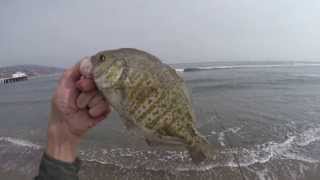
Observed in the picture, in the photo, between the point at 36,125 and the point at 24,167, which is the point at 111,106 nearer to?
the point at 24,167

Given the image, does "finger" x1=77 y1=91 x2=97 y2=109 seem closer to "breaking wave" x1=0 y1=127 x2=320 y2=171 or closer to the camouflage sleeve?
the camouflage sleeve

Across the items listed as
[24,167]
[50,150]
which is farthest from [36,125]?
[50,150]

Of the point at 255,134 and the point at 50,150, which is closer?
the point at 50,150

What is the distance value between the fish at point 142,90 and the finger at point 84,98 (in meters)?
0.13

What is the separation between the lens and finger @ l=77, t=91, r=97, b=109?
2.26m

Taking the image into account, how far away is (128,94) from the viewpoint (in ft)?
6.75

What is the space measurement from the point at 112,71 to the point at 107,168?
7717 mm

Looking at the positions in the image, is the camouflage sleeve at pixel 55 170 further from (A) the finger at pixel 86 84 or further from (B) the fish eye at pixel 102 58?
(B) the fish eye at pixel 102 58

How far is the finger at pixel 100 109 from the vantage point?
2258 millimetres

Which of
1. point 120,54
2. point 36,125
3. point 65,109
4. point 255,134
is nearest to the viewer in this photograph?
point 120,54

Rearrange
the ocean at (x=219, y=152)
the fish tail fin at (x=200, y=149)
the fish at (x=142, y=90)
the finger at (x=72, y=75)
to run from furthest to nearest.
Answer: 1. the ocean at (x=219, y=152)
2. the fish tail fin at (x=200, y=149)
3. the finger at (x=72, y=75)
4. the fish at (x=142, y=90)

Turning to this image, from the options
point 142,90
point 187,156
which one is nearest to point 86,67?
point 142,90

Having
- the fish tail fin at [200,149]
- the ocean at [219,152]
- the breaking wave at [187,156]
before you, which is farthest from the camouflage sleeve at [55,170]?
the breaking wave at [187,156]

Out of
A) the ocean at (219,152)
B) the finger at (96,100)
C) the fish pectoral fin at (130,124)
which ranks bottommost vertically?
the ocean at (219,152)
